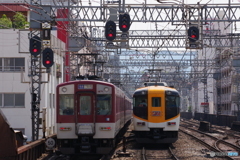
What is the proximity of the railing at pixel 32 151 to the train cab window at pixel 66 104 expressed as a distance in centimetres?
151

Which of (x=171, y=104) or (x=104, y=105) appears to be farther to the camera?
(x=171, y=104)

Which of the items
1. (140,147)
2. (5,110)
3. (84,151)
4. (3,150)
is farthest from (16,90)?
(3,150)

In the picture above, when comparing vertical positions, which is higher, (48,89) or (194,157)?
(48,89)

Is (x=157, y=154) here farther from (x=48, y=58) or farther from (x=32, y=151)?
(x=48, y=58)

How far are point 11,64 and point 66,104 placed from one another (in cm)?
1784

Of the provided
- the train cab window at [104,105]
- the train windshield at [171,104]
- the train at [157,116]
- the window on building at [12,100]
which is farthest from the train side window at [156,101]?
the window on building at [12,100]

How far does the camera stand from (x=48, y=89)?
32.8 m

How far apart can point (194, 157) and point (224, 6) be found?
10.9 metres

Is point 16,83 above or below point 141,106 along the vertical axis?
above

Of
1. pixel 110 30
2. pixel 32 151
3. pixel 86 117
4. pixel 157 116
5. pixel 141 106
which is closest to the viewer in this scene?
pixel 86 117

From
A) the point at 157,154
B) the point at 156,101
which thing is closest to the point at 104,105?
the point at 157,154

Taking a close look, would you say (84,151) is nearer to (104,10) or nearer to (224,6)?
(104,10)

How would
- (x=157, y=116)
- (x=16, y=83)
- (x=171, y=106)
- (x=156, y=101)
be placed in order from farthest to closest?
1. (x=16, y=83)
2. (x=156, y=101)
3. (x=171, y=106)
4. (x=157, y=116)

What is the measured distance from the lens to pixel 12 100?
32.3 meters
